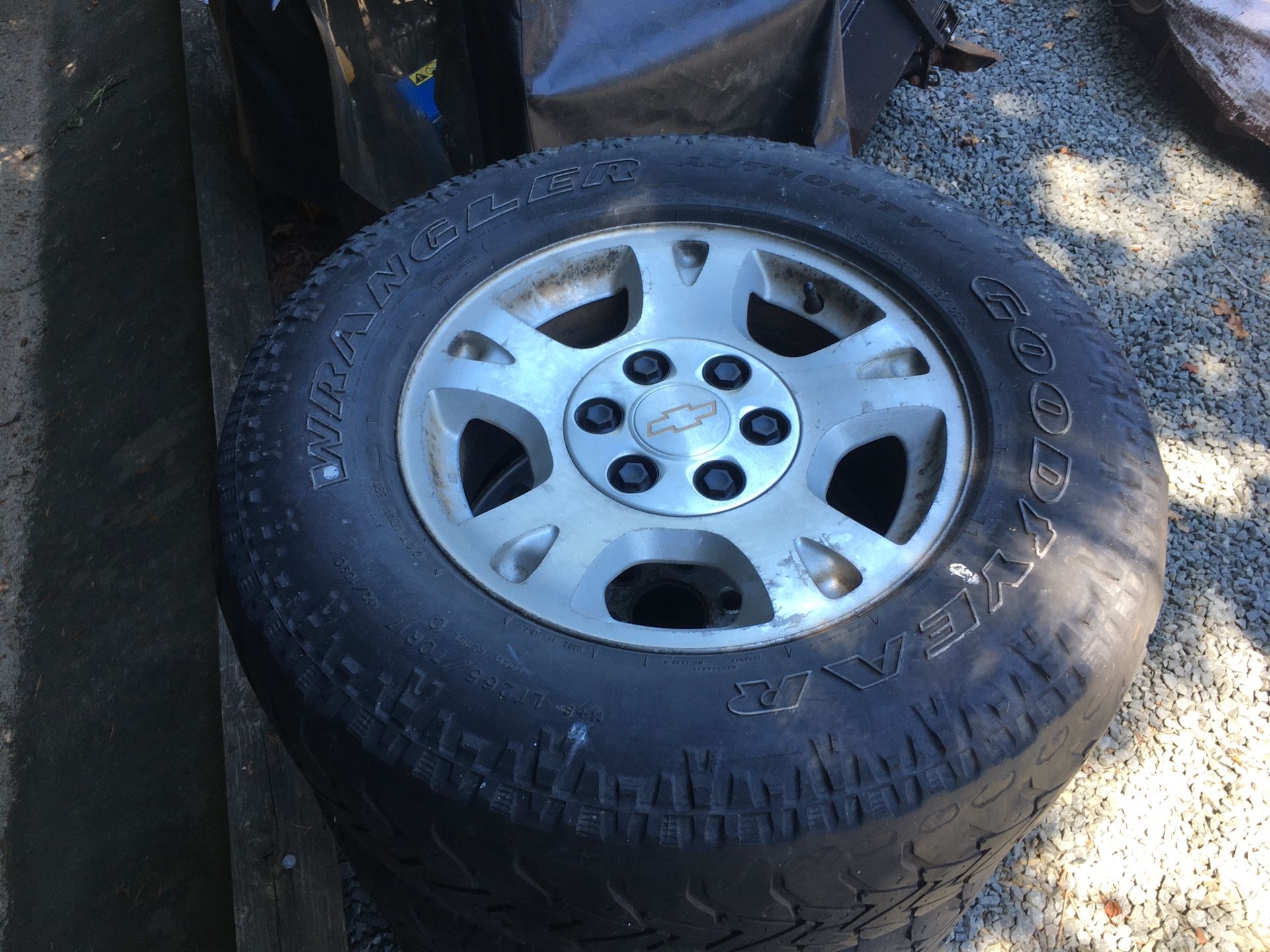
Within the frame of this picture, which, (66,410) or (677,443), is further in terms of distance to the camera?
(66,410)

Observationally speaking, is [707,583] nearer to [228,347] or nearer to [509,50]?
[509,50]

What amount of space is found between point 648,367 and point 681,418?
0.15 metres

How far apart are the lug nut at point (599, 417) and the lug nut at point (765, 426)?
247 mm

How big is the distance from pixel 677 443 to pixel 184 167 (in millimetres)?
2830

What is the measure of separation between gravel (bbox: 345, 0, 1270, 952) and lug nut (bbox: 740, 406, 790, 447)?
3.36 feet

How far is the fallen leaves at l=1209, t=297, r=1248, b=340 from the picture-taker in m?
3.02

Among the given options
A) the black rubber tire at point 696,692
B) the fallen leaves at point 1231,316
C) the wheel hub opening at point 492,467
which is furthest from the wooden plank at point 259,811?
the fallen leaves at point 1231,316

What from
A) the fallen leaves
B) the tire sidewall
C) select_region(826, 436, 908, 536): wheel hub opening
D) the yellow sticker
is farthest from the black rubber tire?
the fallen leaves

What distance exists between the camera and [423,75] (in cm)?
279

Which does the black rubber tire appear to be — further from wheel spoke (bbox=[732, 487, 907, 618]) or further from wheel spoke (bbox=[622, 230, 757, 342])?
wheel spoke (bbox=[622, 230, 757, 342])

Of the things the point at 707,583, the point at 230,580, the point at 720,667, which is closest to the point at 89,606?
the point at 230,580

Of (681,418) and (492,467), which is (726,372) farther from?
(492,467)

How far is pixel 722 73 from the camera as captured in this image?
2.76 meters

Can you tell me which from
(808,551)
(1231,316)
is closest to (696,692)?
(808,551)
